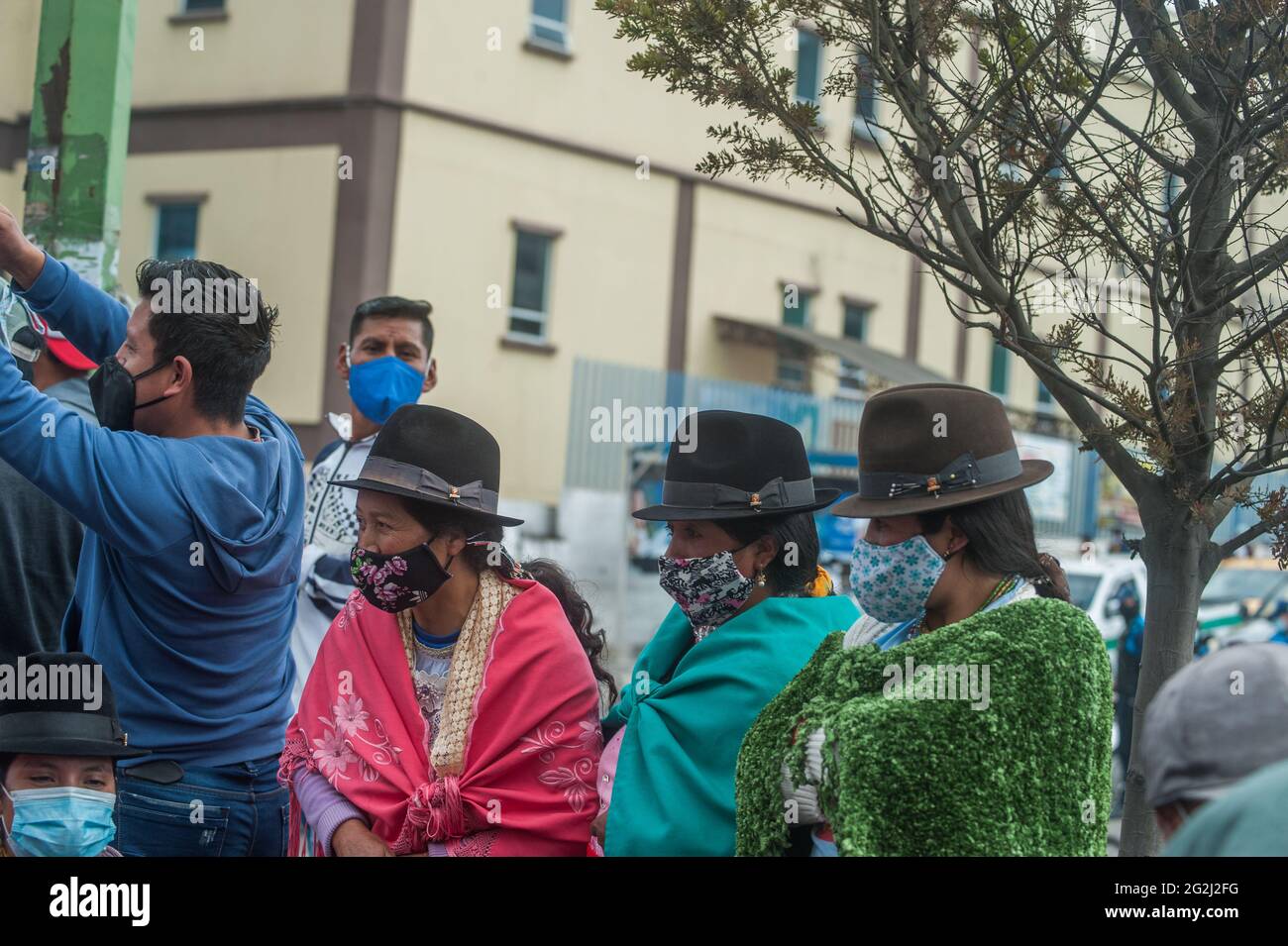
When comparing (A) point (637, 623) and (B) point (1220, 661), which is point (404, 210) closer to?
(A) point (637, 623)

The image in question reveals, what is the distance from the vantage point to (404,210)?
1789cm

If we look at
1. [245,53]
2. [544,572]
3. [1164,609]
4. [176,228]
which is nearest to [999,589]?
[1164,609]

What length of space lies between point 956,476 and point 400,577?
1.34 meters

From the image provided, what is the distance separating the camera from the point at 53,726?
321 cm

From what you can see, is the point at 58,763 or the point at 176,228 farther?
the point at 176,228

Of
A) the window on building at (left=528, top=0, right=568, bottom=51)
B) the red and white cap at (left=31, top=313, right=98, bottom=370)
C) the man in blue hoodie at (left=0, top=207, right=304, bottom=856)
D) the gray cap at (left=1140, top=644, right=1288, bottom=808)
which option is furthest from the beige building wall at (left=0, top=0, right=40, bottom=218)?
the window on building at (left=528, top=0, right=568, bottom=51)

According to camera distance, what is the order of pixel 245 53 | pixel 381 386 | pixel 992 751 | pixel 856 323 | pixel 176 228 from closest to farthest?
1. pixel 992 751
2. pixel 381 386
3. pixel 245 53
4. pixel 176 228
5. pixel 856 323

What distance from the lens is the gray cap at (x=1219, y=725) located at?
1938 mm

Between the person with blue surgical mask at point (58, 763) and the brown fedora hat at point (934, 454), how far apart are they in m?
1.70

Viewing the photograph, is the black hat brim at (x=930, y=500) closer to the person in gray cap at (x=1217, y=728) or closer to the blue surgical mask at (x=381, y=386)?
the person in gray cap at (x=1217, y=728)

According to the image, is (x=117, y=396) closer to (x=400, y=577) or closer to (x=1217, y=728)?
(x=400, y=577)

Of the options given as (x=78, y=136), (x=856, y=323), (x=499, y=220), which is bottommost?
(x=78, y=136)

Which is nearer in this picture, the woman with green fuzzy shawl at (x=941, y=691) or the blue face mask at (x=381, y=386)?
the woman with green fuzzy shawl at (x=941, y=691)

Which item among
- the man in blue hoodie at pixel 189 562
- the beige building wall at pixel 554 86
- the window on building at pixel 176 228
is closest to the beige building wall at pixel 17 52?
the man in blue hoodie at pixel 189 562
